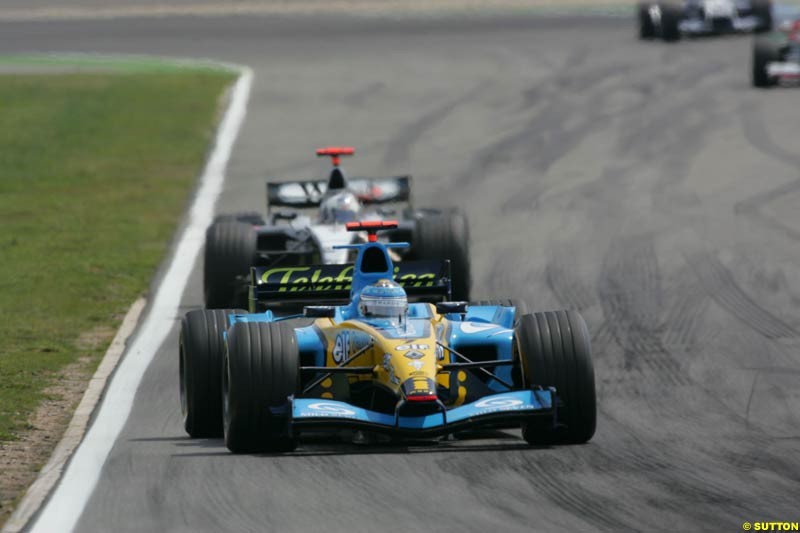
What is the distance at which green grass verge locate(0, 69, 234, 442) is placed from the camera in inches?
729

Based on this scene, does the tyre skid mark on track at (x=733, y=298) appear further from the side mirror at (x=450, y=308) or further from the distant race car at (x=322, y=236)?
the side mirror at (x=450, y=308)

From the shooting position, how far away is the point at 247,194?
91.3 ft

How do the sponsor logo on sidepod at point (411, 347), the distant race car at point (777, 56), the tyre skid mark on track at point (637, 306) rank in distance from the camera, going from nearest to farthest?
the sponsor logo on sidepod at point (411, 347)
the tyre skid mark on track at point (637, 306)
the distant race car at point (777, 56)

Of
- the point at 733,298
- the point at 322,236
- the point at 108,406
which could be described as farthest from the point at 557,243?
the point at 108,406

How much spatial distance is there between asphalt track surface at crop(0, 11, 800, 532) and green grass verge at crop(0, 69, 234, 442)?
112cm

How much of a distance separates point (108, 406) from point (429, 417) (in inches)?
145

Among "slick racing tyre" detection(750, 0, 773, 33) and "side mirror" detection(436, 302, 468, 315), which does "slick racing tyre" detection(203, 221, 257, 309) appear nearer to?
"side mirror" detection(436, 302, 468, 315)

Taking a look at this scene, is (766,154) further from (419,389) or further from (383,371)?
(419,389)

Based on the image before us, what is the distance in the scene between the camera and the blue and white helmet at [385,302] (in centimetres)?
1368

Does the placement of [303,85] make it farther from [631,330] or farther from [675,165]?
[631,330]

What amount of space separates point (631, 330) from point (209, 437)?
5663mm

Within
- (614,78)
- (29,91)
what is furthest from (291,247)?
(29,91)

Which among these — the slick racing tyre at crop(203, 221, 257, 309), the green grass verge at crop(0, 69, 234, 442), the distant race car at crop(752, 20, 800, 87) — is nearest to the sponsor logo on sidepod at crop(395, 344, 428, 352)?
the green grass verge at crop(0, 69, 234, 442)

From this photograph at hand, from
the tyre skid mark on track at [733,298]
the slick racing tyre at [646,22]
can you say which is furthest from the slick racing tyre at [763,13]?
the tyre skid mark on track at [733,298]
